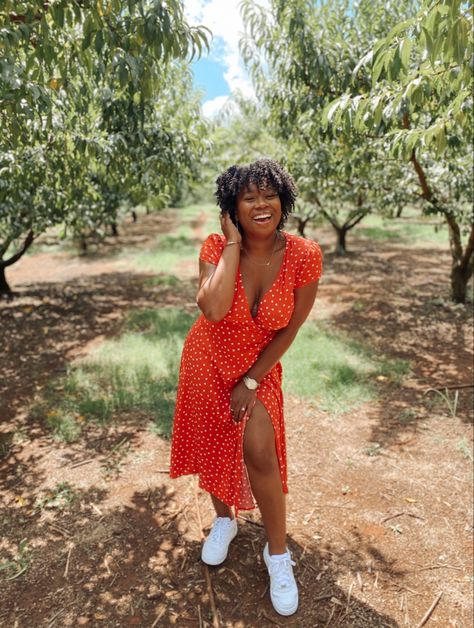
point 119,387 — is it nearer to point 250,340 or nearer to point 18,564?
point 18,564

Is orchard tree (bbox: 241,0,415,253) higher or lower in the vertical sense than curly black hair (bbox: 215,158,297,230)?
higher

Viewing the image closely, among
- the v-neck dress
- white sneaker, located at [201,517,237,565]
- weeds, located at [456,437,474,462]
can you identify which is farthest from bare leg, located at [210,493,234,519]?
weeds, located at [456,437,474,462]

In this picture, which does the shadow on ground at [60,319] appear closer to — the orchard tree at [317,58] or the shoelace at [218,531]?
the shoelace at [218,531]

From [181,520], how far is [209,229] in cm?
2078

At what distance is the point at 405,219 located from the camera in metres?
23.6

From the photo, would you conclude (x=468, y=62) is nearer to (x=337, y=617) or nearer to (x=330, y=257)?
(x=337, y=617)

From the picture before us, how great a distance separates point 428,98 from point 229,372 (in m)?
2.13

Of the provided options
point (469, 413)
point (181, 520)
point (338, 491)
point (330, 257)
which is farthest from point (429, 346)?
point (330, 257)

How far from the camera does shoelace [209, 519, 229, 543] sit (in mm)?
2703

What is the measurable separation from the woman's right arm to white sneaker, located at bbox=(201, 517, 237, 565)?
140cm

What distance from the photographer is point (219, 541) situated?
2684mm

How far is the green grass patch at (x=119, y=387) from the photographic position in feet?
14.5

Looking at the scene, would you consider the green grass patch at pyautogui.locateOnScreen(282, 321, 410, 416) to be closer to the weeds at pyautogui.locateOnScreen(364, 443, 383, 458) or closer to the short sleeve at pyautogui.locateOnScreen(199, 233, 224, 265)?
the weeds at pyautogui.locateOnScreen(364, 443, 383, 458)

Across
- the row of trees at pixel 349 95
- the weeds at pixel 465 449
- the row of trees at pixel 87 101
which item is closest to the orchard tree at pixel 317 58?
the row of trees at pixel 349 95
